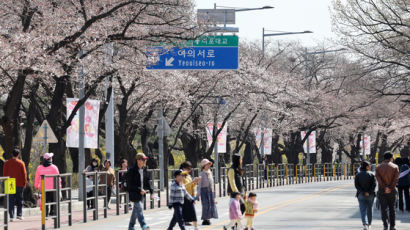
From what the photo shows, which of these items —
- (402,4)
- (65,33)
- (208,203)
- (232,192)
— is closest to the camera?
(232,192)

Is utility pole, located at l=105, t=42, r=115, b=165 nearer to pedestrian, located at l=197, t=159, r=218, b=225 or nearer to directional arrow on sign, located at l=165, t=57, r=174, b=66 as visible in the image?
directional arrow on sign, located at l=165, t=57, r=174, b=66

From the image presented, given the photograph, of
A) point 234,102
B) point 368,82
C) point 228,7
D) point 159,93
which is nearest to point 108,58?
point 159,93

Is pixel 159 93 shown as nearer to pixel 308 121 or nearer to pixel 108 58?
pixel 108 58

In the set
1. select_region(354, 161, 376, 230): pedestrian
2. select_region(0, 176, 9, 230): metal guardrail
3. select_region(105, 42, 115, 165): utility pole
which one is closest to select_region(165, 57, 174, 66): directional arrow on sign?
select_region(105, 42, 115, 165): utility pole

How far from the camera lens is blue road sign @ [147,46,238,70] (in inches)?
1298

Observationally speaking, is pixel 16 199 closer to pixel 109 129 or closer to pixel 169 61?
pixel 109 129

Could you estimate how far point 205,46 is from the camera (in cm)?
3372

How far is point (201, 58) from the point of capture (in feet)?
110

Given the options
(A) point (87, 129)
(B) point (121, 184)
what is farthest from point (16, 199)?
(A) point (87, 129)

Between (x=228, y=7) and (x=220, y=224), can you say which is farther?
(x=228, y=7)

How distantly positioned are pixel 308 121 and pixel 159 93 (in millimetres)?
28933

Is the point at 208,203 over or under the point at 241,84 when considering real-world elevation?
under

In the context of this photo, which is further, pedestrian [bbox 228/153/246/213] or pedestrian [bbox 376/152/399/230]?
pedestrian [bbox 376/152/399/230]

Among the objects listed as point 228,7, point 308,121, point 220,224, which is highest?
point 228,7
